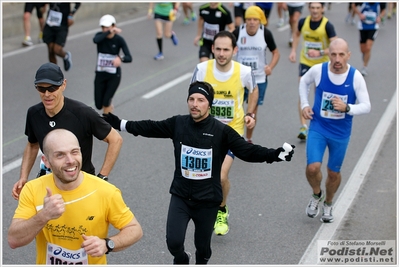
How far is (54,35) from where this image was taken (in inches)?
535

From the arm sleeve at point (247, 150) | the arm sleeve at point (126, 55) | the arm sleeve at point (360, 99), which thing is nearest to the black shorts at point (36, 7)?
the arm sleeve at point (126, 55)

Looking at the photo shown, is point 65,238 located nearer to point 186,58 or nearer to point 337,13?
point 186,58

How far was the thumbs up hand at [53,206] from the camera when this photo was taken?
12.6 feet

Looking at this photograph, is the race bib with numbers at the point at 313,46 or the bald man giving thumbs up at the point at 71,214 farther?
the race bib with numbers at the point at 313,46

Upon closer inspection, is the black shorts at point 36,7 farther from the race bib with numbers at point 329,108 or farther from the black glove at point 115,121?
the black glove at point 115,121

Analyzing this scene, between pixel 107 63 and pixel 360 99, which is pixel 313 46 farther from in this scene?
pixel 360 99

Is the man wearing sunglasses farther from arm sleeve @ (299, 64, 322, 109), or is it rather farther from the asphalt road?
arm sleeve @ (299, 64, 322, 109)

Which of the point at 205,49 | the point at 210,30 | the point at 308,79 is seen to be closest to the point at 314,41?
the point at 205,49

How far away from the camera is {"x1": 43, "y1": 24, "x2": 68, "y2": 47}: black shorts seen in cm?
1352

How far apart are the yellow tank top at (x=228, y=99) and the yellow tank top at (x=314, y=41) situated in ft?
12.0

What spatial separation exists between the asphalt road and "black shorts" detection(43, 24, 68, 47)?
692 mm

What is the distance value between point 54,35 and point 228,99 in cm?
703

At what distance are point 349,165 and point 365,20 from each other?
589 cm

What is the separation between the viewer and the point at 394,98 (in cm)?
1316
